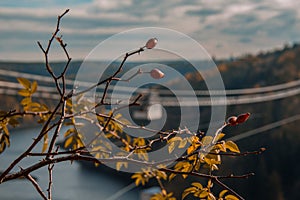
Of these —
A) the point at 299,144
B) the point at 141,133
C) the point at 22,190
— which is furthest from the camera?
the point at 299,144

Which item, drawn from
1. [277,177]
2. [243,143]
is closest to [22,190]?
[243,143]

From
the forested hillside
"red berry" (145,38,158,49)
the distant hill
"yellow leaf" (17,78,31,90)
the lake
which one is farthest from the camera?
Result: the lake

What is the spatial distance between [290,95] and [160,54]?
342 inches

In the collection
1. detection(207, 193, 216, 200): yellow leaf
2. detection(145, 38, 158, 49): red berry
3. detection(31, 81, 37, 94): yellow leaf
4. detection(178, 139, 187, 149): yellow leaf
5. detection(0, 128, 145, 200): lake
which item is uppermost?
detection(145, 38, 158, 49): red berry

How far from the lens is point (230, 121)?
0.52m

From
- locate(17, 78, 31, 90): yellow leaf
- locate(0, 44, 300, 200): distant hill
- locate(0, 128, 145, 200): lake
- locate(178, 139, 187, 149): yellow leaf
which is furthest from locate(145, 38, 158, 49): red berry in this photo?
locate(0, 128, 145, 200): lake

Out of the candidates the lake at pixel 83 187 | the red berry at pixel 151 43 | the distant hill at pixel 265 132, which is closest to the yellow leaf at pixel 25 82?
the red berry at pixel 151 43

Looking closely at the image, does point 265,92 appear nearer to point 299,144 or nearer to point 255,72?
point 255,72

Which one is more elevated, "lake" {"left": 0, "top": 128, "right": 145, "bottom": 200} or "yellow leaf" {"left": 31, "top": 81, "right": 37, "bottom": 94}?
"yellow leaf" {"left": 31, "top": 81, "right": 37, "bottom": 94}

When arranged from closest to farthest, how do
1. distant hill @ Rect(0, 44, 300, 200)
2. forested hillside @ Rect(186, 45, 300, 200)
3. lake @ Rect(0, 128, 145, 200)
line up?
distant hill @ Rect(0, 44, 300, 200)
forested hillside @ Rect(186, 45, 300, 200)
lake @ Rect(0, 128, 145, 200)

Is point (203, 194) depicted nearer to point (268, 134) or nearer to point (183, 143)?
point (183, 143)

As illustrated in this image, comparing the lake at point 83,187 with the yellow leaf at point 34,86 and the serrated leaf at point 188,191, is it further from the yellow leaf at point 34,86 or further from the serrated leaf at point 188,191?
the serrated leaf at point 188,191

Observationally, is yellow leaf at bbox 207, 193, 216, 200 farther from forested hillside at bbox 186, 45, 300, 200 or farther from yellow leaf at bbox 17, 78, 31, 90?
forested hillside at bbox 186, 45, 300, 200

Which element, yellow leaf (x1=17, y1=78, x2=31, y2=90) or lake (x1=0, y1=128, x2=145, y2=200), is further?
lake (x1=0, y1=128, x2=145, y2=200)
